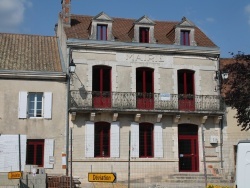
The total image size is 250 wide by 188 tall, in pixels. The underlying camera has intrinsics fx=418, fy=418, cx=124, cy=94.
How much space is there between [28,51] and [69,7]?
12.1 ft

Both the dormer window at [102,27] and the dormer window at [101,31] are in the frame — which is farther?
the dormer window at [101,31]

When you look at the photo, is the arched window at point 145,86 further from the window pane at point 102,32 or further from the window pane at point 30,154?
the window pane at point 30,154

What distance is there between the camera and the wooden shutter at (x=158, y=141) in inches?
881

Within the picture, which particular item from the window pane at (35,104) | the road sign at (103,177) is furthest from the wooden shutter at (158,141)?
the road sign at (103,177)

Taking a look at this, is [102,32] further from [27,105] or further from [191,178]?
[191,178]

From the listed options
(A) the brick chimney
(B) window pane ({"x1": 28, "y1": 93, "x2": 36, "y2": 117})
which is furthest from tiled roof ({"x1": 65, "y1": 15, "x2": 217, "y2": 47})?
(B) window pane ({"x1": 28, "y1": 93, "x2": 36, "y2": 117})

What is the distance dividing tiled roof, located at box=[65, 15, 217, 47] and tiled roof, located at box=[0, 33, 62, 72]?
1.74m

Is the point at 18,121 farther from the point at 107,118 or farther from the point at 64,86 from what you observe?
the point at 107,118

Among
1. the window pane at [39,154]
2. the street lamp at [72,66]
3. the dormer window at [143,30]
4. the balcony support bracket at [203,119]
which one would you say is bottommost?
the window pane at [39,154]

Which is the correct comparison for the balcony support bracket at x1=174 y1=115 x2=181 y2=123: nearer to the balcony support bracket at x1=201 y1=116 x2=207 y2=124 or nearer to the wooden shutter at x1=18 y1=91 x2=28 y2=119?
the balcony support bracket at x1=201 y1=116 x2=207 y2=124

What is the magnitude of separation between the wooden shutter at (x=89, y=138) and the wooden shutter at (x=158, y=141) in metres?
3.37

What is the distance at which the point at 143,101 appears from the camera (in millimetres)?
22641

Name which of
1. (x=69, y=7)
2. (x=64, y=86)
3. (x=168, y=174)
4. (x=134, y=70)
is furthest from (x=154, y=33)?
(x=168, y=174)

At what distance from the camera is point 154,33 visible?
83.4 ft
